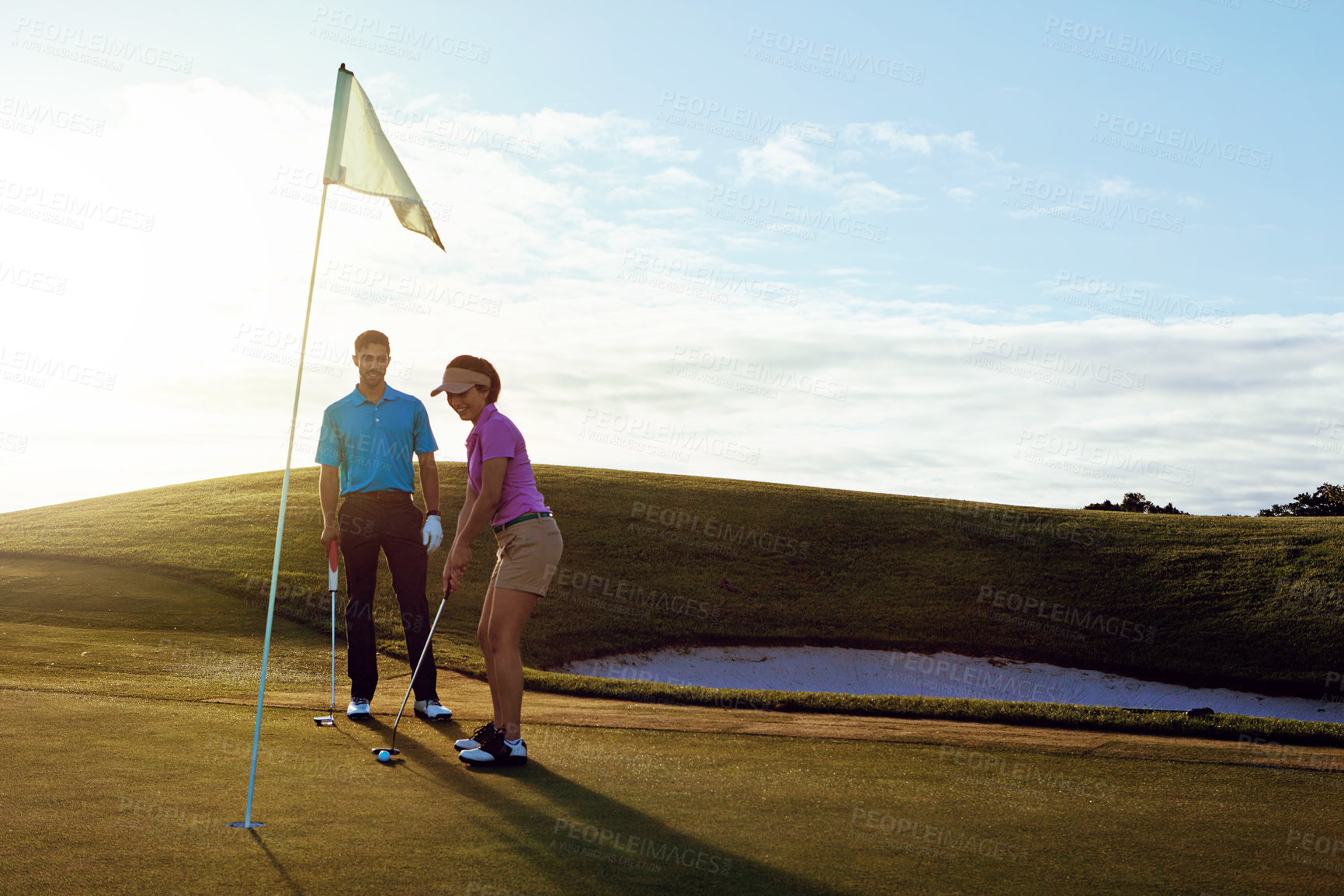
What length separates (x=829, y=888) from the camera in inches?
161

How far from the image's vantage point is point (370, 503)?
26.7ft

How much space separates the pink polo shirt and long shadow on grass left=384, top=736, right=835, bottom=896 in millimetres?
1716

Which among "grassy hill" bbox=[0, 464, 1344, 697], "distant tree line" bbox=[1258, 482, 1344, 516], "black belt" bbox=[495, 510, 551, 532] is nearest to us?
"black belt" bbox=[495, 510, 551, 532]

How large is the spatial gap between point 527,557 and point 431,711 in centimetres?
265

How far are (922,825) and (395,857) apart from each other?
280 centimetres

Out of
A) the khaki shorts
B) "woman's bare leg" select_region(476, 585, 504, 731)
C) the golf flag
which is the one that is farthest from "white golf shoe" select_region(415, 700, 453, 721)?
the golf flag

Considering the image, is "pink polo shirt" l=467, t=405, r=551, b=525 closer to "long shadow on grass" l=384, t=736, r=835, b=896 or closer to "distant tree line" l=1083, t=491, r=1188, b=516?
"long shadow on grass" l=384, t=736, r=835, b=896

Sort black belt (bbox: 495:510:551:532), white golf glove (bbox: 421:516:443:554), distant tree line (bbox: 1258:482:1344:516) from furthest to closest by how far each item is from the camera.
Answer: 1. distant tree line (bbox: 1258:482:1344:516)
2. white golf glove (bbox: 421:516:443:554)
3. black belt (bbox: 495:510:551:532)

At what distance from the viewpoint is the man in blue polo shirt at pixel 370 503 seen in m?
8.11

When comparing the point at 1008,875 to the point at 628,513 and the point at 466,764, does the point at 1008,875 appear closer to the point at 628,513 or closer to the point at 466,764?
the point at 466,764

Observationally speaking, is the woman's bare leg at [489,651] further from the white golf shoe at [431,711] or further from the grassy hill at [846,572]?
the grassy hill at [846,572]

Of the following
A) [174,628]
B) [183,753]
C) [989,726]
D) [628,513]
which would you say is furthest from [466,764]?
[628,513]

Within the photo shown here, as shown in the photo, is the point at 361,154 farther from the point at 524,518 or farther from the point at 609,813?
the point at 609,813

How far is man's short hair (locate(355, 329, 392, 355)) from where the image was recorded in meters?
8.13
